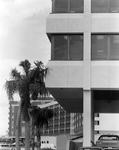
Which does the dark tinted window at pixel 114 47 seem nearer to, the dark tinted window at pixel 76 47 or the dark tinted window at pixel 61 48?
the dark tinted window at pixel 76 47

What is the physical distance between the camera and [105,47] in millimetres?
27000

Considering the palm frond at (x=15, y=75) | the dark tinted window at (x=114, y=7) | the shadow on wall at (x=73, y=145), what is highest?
the dark tinted window at (x=114, y=7)

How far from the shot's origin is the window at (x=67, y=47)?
2708 cm

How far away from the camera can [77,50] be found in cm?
2734

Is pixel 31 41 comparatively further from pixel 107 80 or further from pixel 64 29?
pixel 107 80

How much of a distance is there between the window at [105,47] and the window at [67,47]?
0.85m

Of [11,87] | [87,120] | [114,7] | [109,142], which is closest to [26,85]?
[11,87]

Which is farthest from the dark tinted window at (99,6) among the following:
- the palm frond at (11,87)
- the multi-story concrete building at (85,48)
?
the palm frond at (11,87)

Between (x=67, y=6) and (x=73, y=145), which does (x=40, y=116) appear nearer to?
(x=73, y=145)

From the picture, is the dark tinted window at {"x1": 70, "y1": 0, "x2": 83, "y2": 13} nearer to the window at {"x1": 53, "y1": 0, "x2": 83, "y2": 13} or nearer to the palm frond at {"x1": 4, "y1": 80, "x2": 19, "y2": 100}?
the window at {"x1": 53, "y1": 0, "x2": 83, "y2": 13}

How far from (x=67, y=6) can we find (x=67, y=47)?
282 cm

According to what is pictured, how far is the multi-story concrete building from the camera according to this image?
1050 inches

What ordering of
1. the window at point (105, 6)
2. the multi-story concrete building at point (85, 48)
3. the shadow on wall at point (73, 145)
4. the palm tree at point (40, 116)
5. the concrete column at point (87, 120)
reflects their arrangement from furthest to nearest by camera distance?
the palm tree at point (40, 116)
the shadow on wall at point (73, 145)
the window at point (105, 6)
the multi-story concrete building at point (85, 48)
the concrete column at point (87, 120)

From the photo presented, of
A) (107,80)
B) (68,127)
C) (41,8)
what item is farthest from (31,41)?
(68,127)
